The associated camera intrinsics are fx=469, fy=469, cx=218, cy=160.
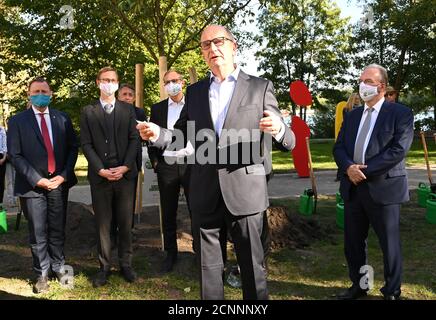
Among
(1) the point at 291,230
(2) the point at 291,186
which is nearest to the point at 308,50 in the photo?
(2) the point at 291,186

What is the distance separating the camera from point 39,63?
51.0 ft

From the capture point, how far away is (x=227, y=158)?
3.13 metres

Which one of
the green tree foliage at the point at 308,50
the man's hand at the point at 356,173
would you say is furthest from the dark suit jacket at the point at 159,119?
the green tree foliage at the point at 308,50

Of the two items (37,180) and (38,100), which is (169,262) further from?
(38,100)

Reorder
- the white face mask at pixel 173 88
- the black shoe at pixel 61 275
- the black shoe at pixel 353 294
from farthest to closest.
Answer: the white face mask at pixel 173 88, the black shoe at pixel 61 275, the black shoe at pixel 353 294

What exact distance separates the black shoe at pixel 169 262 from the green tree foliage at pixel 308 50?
29.3 m

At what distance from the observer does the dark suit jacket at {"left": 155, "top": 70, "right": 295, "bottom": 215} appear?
309 centimetres

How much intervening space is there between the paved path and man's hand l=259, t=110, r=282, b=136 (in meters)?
7.57

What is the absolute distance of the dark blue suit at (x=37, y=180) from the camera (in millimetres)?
5074

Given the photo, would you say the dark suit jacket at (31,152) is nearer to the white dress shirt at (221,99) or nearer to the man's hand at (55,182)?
the man's hand at (55,182)

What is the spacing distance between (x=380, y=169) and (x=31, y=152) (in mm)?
3623

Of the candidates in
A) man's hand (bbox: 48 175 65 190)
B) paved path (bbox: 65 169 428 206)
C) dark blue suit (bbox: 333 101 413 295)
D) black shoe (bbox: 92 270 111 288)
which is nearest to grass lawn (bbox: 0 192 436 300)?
black shoe (bbox: 92 270 111 288)

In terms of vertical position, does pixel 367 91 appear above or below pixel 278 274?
above

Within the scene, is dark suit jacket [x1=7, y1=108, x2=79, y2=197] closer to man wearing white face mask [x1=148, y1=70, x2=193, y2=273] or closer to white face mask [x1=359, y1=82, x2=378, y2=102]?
man wearing white face mask [x1=148, y1=70, x2=193, y2=273]
